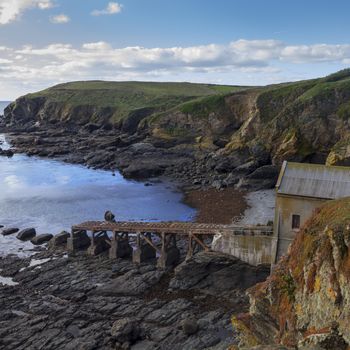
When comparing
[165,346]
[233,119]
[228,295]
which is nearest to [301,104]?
[233,119]

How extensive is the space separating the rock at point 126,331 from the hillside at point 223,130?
38.5 m

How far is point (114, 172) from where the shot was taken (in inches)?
3071

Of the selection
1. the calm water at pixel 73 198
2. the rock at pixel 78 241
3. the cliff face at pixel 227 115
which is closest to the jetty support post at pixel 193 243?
the rock at pixel 78 241

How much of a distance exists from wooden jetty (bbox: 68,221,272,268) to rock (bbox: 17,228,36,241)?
22.6 feet

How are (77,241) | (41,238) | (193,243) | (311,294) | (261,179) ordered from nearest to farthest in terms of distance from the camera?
(311,294) < (193,243) < (77,241) < (41,238) < (261,179)

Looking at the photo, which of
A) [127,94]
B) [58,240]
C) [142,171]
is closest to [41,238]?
[58,240]

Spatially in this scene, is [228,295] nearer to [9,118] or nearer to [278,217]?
[278,217]

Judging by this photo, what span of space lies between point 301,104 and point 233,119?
23324 millimetres

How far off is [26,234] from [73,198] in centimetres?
1675

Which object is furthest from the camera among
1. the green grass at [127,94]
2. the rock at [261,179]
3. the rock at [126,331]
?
the green grass at [127,94]

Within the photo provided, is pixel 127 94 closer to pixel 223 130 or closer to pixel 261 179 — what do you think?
pixel 223 130

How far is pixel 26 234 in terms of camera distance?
150 ft

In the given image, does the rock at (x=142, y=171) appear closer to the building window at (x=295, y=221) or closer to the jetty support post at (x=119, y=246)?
the jetty support post at (x=119, y=246)

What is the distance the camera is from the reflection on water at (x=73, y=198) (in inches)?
2080
